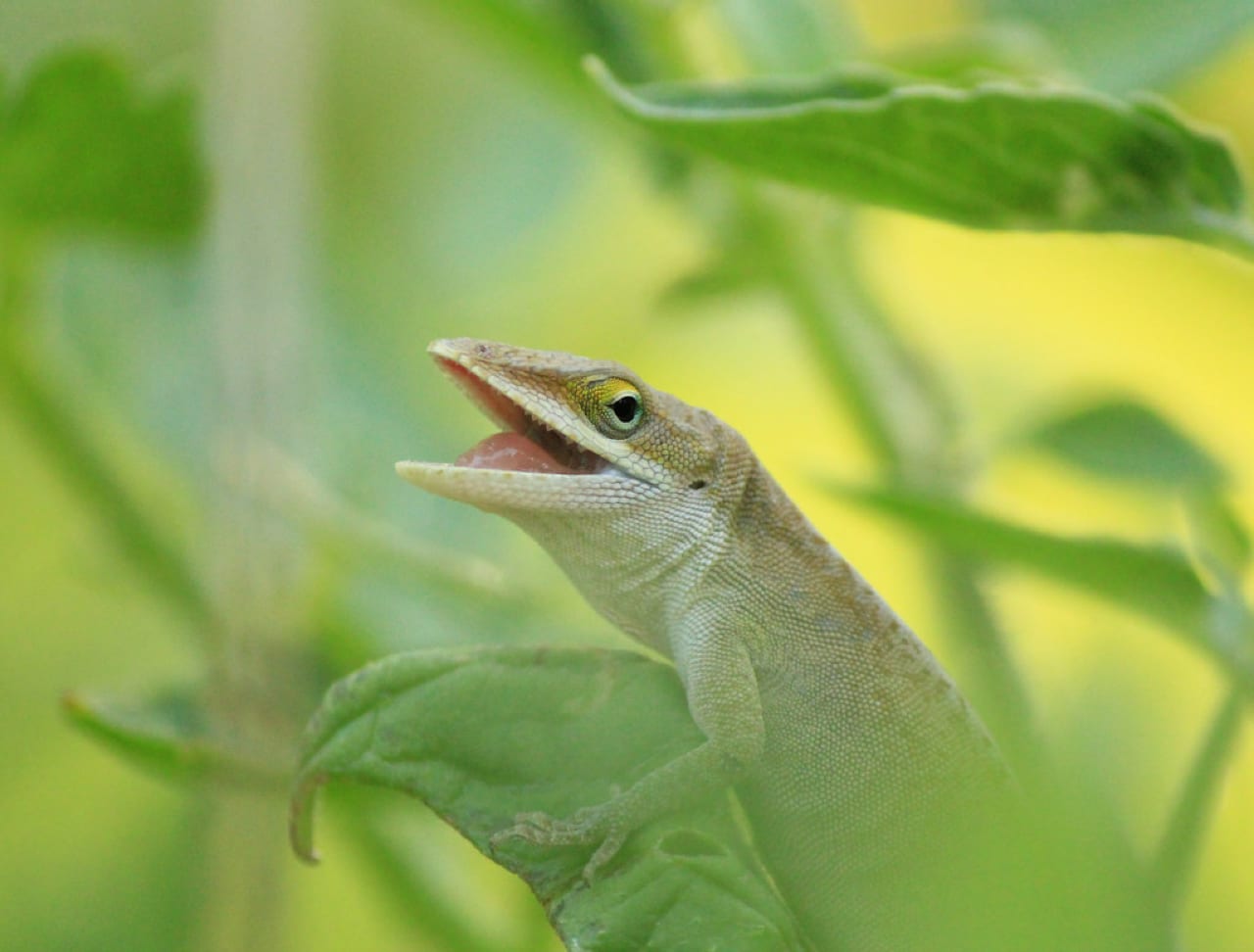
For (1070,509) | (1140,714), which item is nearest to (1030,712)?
(1140,714)

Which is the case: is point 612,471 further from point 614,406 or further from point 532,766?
point 532,766

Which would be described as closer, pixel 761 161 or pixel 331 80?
pixel 761 161

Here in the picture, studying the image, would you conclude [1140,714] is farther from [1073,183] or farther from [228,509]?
[228,509]

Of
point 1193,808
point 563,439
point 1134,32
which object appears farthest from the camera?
point 1134,32

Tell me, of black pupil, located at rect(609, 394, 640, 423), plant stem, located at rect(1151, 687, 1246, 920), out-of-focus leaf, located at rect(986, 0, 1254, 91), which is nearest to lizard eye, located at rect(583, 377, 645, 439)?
black pupil, located at rect(609, 394, 640, 423)

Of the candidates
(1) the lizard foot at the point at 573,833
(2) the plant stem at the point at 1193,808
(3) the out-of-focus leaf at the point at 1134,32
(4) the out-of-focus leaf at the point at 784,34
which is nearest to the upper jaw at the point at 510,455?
(1) the lizard foot at the point at 573,833

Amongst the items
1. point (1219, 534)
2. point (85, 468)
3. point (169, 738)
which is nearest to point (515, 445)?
point (169, 738)
